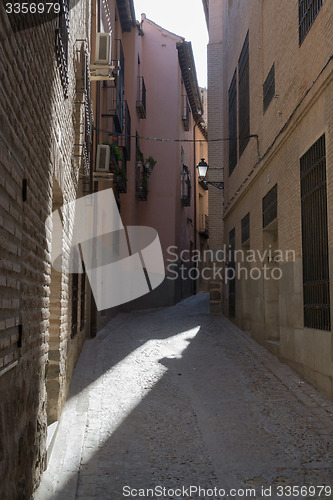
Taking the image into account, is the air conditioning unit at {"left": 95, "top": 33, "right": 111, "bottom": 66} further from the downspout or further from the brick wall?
the brick wall

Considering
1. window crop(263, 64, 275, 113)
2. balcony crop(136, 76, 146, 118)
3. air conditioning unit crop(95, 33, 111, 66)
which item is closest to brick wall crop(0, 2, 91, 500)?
air conditioning unit crop(95, 33, 111, 66)

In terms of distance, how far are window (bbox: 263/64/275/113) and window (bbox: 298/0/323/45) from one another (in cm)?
210

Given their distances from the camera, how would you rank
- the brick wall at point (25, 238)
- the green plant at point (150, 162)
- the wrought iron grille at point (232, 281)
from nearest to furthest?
the brick wall at point (25, 238), the wrought iron grille at point (232, 281), the green plant at point (150, 162)

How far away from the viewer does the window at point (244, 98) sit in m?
12.9

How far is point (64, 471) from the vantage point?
174 inches

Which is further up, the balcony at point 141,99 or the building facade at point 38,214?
the balcony at point 141,99

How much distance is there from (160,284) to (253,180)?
9.04m

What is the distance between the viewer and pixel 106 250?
14.4 m

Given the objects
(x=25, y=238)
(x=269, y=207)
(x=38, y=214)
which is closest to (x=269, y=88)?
(x=269, y=207)

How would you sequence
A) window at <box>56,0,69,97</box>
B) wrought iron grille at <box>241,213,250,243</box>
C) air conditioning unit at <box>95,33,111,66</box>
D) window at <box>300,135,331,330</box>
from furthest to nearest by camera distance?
1. wrought iron grille at <box>241,213,250,243</box>
2. air conditioning unit at <box>95,33,111,66</box>
3. window at <box>300,135,331,330</box>
4. window at <box>56,0,69,97</box>

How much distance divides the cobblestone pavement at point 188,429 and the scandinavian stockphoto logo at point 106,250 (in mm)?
1698

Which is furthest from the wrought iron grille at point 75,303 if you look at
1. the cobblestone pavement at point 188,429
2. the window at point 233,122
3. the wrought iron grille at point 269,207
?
the window at point 233,122

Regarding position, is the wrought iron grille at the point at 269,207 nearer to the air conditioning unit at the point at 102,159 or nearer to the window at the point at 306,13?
the window at the point at 306,13

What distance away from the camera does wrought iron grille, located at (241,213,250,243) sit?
12.8 metres
